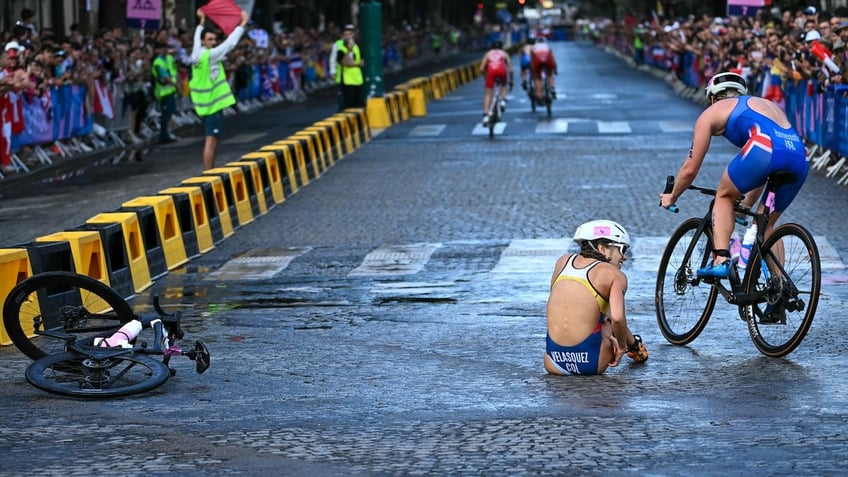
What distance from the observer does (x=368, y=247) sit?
15484 millimetres

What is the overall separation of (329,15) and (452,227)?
212 feet

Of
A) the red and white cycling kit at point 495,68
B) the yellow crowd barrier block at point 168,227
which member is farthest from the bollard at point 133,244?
the red and white cycling kit at point 495,68

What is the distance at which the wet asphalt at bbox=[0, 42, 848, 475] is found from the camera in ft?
23.6

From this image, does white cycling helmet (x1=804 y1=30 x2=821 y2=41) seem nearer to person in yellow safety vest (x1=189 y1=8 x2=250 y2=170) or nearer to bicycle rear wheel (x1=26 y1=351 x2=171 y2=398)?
person in yellow safety vest (x1=189 y1=8 x2=250 y2=170)

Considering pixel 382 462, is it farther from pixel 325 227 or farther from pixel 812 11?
pixel 812 11

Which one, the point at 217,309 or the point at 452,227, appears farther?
the point at 452,227

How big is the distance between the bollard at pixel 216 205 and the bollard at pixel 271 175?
2.07 m

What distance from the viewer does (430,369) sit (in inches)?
372

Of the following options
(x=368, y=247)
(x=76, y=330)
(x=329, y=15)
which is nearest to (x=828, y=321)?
(x=76, y=330)

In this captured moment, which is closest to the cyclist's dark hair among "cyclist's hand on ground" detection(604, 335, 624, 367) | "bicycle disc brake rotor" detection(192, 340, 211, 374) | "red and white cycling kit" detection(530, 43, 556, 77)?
"cyclist's hand on ground" detection(604, 335, 624, 367)

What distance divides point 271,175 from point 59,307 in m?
10.8

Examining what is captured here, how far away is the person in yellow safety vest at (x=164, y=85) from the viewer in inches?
1188

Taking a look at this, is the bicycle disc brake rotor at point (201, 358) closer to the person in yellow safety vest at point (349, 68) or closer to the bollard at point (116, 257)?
the bollard at point (116, 257)

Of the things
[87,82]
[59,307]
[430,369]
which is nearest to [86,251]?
[59,307]
